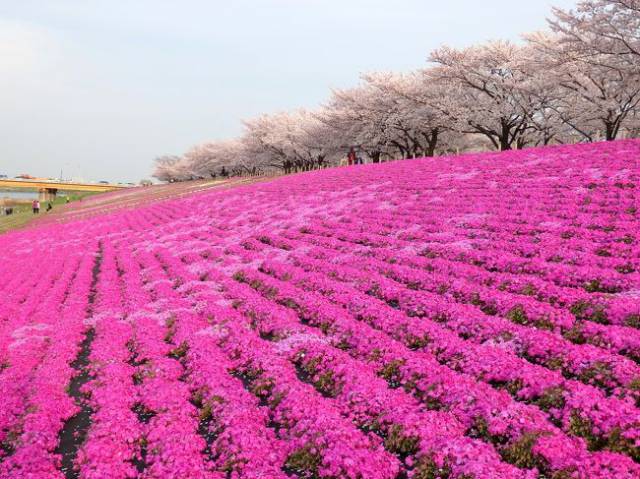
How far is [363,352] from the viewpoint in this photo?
10.1m

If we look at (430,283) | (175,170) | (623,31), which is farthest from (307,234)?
(175,170)

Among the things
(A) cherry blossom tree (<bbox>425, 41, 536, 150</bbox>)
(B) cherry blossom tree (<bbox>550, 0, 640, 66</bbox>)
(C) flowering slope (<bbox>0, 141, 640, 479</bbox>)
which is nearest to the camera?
(C) flowering slope (<bbox>0, 141, 640, 479</bbox>)

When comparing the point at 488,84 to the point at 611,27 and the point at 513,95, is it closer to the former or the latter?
the point at 513,95

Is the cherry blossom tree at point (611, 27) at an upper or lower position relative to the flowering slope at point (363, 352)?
upper

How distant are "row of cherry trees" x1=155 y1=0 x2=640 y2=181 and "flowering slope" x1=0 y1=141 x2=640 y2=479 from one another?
16.7 metres

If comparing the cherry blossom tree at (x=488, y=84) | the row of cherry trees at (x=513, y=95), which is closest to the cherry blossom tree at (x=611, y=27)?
the row of cherry trees at (x=513, y=95)

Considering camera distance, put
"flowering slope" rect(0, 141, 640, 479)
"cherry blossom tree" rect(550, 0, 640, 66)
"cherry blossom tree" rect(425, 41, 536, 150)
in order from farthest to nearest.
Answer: "cherry blossom tree" rect(425, 41, 536, 150) < "cherry blossom tree" rect(550, 0, 640, 66) < "flowering slope" rect(0, 141, 640, 479)

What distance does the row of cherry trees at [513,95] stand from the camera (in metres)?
33.3

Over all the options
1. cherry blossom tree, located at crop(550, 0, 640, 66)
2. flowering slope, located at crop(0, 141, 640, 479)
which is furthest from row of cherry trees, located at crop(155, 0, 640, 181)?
flowering slope, located at crop(0, 141, 640, 479)

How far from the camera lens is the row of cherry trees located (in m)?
33.3

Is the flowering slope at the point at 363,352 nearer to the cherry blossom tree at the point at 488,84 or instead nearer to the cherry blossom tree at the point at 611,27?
the cherry blossom tree at the point at 611,27

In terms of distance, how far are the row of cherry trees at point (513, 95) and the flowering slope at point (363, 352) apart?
1673 centimetres

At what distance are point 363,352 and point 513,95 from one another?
146 feet

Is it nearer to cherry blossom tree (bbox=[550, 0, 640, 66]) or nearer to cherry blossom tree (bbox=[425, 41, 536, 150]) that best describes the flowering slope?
cherry blossom tree (bbox=[550, 0, 640, 66])
